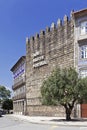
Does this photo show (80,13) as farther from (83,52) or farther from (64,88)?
(64,88)

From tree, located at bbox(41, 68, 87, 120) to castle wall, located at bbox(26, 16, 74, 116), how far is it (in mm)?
9956

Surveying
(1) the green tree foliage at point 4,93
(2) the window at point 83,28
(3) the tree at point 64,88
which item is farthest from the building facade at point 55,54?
(1) the green tree foliage at point 4,93

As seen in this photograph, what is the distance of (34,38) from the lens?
59.1 m

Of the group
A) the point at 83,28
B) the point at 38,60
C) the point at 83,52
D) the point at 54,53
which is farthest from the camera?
the point at 38,60

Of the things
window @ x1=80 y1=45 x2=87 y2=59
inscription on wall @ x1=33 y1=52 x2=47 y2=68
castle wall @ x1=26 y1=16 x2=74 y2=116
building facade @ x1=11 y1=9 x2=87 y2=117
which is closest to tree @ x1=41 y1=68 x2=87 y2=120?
building facade @ x1=11 y1=9 x2=87 y2=117

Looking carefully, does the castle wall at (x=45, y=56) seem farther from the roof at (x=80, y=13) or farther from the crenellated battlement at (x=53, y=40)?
the roof at (x=80, y=13)

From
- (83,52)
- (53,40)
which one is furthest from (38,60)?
(83,52)

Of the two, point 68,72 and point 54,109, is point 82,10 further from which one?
point 54,109

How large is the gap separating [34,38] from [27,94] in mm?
10147

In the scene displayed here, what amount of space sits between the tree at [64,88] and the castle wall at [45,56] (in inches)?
392

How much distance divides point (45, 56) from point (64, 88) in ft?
62.6

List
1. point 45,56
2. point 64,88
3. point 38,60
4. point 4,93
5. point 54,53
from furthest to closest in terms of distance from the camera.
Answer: point 4,93 < point 38,60 < point 45,56 < point 54,53 < point 64,88

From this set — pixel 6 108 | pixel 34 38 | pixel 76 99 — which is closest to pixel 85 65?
pixel 76 99

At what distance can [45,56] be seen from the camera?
176 ft
